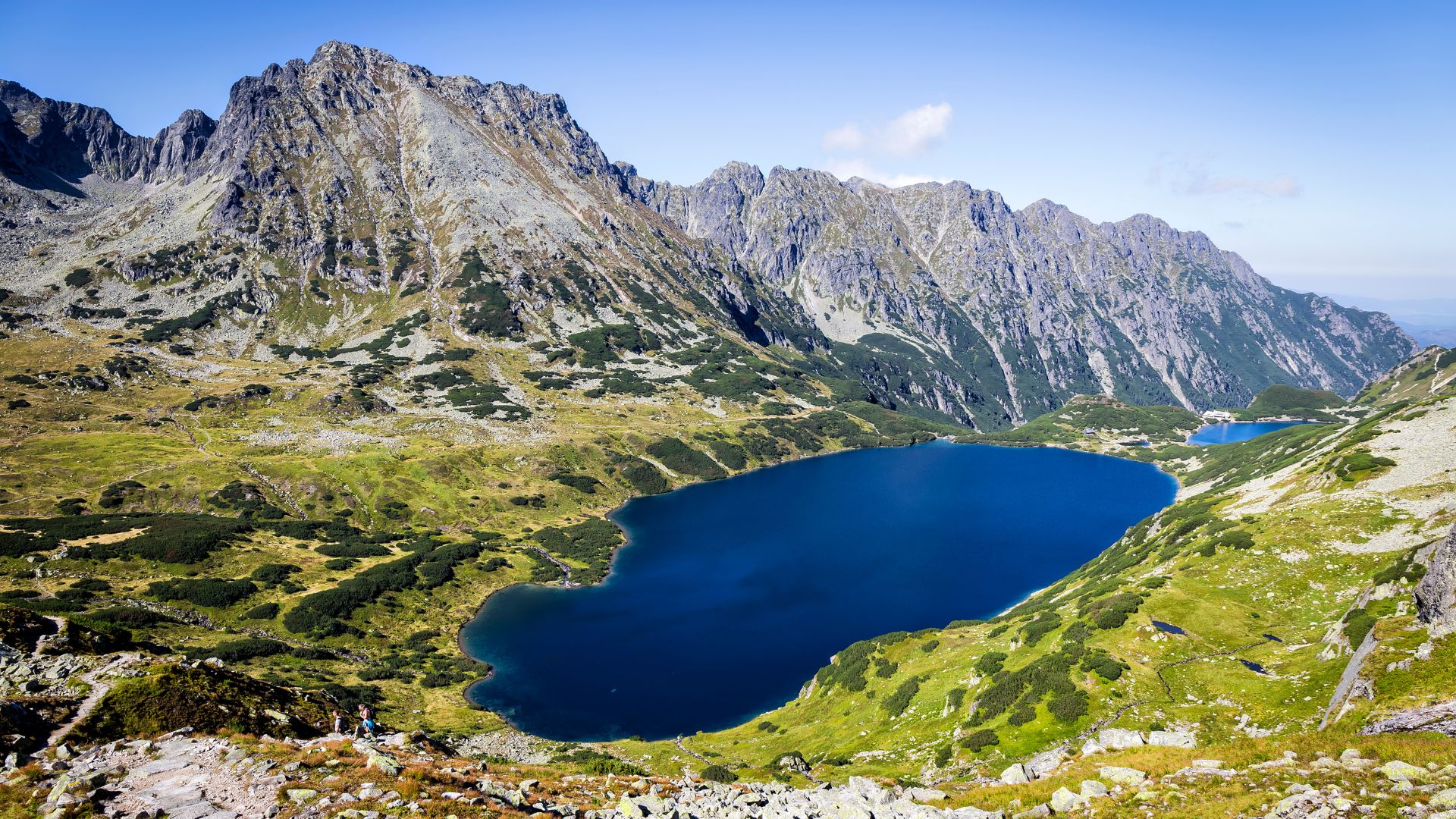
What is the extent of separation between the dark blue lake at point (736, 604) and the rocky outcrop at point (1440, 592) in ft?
219

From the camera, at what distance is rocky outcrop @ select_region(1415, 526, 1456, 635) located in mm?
31156

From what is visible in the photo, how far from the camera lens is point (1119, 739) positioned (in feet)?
110

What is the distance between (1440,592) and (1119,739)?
17849 mm

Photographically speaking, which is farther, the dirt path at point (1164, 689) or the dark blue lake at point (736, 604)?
the dark blue lake at point (736, 604)

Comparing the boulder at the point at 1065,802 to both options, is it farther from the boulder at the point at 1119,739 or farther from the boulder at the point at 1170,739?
the boulder at the point at 1170,739

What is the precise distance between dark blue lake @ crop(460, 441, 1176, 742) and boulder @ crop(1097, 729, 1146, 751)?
184 feet

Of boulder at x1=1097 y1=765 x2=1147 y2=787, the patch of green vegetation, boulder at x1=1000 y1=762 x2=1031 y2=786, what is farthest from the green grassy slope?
the patch of green vegetation

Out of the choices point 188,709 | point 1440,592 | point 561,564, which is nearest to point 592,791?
point 188,709

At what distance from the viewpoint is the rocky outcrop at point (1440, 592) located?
3116cm

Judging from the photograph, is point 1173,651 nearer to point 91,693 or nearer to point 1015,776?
point 1015,776

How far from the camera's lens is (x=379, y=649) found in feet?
336

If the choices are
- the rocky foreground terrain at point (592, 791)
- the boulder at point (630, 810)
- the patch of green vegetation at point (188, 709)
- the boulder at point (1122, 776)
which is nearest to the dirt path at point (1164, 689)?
the rocky foreground terrain at point (592, 791)

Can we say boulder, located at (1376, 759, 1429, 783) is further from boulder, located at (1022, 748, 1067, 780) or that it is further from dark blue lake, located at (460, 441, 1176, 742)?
dark blue lake, located at (460, 441, 1176, 742)

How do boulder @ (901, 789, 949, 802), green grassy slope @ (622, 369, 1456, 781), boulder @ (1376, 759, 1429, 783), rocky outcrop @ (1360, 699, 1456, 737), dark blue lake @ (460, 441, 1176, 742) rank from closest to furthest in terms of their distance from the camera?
boulder @ (1376, 759, 1429, 783) → rocky outcrop @ (1360, 699, 1456, 737) → boulder @ (901, 789, 949, 802) → green grassy slope @ (622, 369, 1456, 781) → dark blue lake @ (460, 441, 1176, 742)
